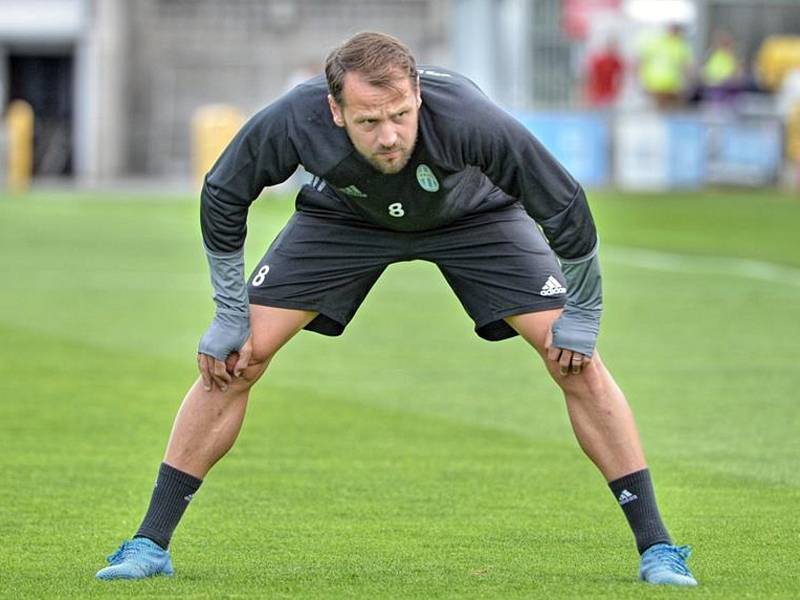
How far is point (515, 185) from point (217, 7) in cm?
4289

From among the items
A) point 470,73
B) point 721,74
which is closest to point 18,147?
point 470,73

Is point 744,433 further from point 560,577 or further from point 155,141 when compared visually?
point 155,141

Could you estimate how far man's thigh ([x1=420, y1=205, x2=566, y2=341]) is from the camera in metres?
6.80

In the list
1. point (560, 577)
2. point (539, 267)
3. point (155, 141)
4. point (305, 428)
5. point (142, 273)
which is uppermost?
point (539, 267)

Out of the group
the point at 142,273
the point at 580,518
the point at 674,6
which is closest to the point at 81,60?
the point at 674,6

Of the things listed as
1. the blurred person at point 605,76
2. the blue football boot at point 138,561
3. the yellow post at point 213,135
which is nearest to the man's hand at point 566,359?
the blue football boot at point 138,561

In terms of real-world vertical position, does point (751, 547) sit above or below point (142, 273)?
above

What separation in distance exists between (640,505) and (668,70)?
96.6 feet

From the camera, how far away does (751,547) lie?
23.7 feet

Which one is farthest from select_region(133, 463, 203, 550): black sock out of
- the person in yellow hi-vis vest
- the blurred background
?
the person in yellow hi-vis vest

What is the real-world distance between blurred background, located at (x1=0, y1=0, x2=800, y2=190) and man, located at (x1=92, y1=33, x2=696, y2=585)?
24.6 meters

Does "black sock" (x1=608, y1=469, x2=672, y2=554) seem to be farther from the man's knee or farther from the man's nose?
the man's nose

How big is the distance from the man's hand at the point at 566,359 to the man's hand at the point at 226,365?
101 cm

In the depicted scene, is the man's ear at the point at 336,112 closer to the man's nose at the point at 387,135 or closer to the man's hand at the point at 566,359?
the man's nose at the point at 387,135
